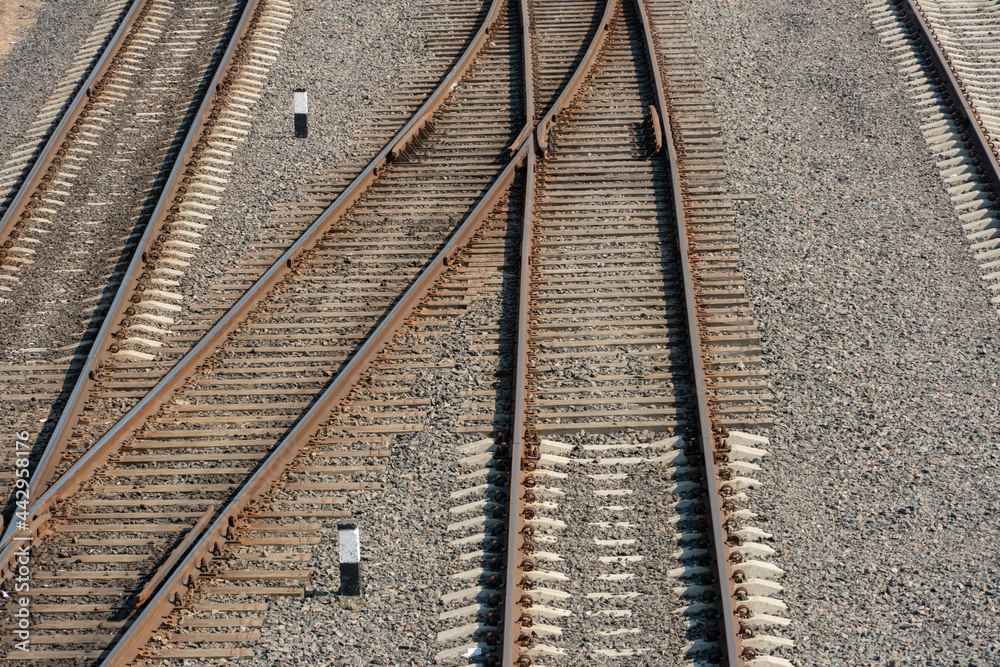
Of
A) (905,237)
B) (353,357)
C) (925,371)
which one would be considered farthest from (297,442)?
(905,237)

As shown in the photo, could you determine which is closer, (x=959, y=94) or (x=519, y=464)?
(x=519, y=464)

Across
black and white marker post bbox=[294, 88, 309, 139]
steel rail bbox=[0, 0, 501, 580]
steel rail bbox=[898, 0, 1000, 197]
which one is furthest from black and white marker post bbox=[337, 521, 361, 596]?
steel rail bbox=[898, 0, 1000, 197]

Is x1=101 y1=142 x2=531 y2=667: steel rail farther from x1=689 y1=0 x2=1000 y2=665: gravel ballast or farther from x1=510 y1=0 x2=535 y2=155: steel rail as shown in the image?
x1=689 y1=0 x2=1000 y2=665: gravel ballast

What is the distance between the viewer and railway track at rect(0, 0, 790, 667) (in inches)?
246

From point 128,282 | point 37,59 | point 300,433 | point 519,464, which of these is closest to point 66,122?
point 37,59

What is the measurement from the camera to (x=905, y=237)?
9305 mm

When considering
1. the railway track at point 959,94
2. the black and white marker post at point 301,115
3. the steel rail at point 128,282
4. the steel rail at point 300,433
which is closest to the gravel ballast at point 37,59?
the steel rail at point 128,282

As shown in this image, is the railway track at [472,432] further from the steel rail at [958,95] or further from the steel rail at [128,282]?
the steel rail at [958,95]

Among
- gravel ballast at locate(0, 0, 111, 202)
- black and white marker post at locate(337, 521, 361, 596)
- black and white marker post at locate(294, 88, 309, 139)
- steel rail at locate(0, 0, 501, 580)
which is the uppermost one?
gravel ballast at locate(0, 0, 111, 202)

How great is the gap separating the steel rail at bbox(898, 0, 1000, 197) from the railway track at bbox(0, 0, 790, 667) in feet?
9.08

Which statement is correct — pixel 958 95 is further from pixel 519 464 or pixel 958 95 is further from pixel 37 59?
pixel 37 59

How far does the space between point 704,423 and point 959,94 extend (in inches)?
256

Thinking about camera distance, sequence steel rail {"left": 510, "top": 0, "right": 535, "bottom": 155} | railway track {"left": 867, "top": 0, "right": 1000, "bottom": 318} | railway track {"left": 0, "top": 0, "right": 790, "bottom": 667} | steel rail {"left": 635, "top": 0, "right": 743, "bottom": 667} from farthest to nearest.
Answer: steel rail {"left": 510, "top": 0, "right": 535, "bottom": 155} < railway track {"left": 867, "top": 0, "right": 1000, "bottom": 318} < railway track {"left": 0, "top": 0, "right": 790, "bottom": 667} < steel rail {"left": 635, "top": 0, "right": 743, "bottom": 667}

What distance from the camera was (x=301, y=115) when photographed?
35.7ft
